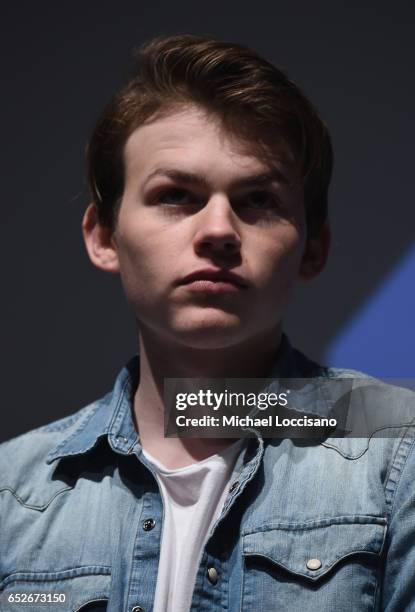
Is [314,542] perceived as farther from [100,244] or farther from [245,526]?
[100,244]

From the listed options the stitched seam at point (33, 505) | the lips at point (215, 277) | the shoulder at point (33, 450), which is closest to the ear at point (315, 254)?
the lips at point (215, 277)

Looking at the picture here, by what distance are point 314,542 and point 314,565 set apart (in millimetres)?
34

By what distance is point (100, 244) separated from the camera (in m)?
1.62

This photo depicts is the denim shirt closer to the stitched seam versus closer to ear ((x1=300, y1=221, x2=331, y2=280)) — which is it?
the stitched seam

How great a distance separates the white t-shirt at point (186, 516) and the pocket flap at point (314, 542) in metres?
0.08

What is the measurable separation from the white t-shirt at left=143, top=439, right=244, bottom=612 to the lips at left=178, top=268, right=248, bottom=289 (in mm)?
261

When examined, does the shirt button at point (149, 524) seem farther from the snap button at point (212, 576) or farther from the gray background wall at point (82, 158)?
the gray background wall at point (82, 158)

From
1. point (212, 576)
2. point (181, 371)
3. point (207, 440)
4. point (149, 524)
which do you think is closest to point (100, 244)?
point (181, 371)

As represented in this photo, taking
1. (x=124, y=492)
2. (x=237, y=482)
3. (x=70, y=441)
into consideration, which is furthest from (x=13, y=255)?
(x=237, y=482)

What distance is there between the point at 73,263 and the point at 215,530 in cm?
89

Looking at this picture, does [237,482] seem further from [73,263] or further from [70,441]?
[73,263]

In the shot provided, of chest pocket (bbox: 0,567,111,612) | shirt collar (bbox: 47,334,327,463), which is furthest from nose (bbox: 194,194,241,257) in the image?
chest pocket (bbox: 0,567,111,612)

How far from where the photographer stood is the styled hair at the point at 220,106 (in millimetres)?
1474

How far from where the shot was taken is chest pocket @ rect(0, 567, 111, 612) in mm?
1329
